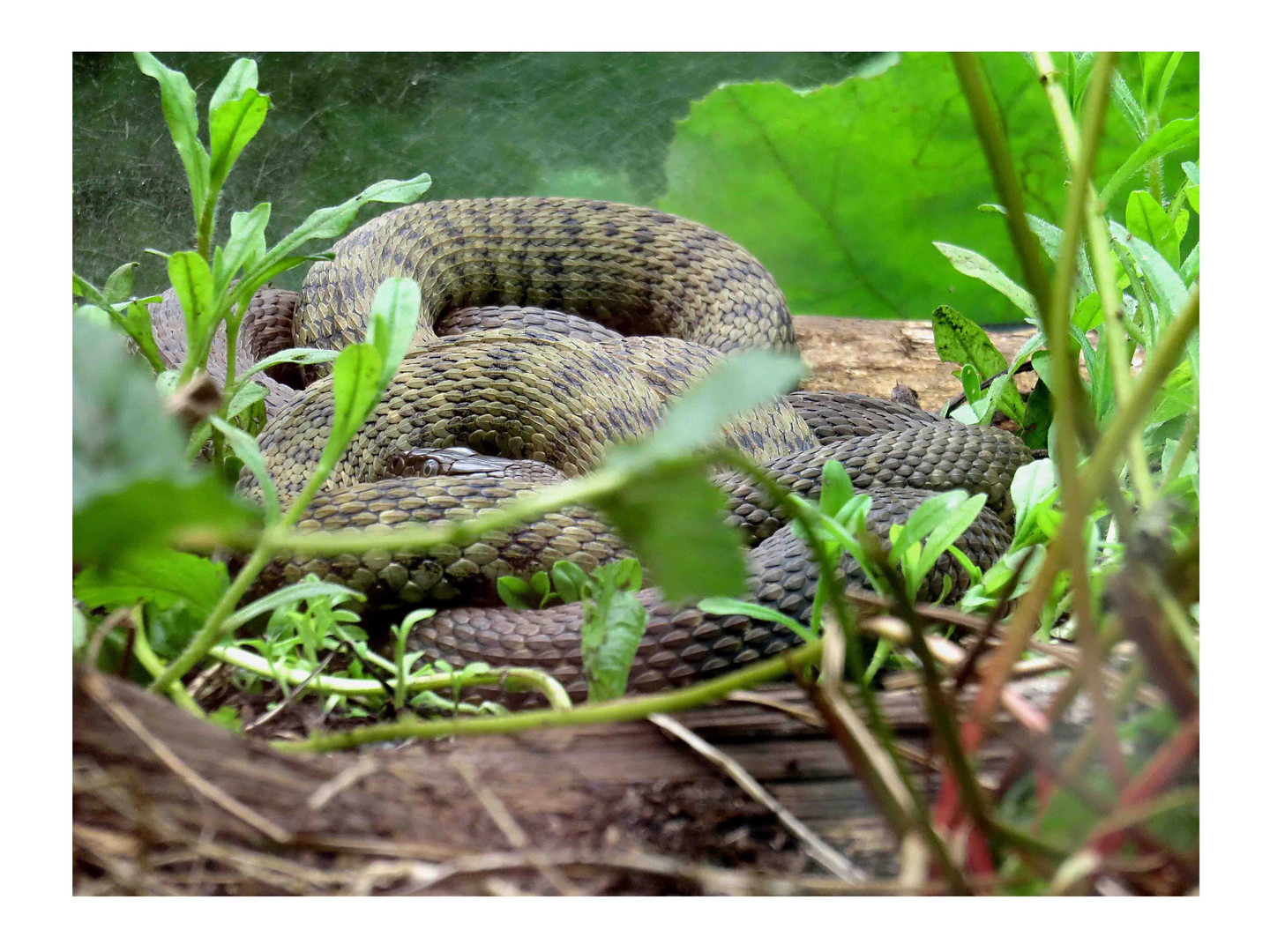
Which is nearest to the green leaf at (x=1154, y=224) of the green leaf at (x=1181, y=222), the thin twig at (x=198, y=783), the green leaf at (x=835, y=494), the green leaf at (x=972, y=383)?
the green leaf at (x=1181, y=222)

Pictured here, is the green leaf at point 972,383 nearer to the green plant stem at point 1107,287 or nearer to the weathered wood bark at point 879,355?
the weathered wood bark at point 879,355

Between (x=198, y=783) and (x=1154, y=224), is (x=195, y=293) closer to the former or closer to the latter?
(x=198, y=783)

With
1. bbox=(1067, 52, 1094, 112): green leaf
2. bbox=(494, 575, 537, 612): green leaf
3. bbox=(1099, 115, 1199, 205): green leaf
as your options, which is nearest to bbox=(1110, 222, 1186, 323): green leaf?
bbox=(1099, 115, 1199, 205): green leaf

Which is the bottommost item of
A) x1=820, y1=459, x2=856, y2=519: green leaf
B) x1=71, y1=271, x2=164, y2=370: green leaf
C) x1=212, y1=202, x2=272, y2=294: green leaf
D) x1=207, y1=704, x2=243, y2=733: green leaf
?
x1=207, y1=704, x2=243, y2=733: green leaf

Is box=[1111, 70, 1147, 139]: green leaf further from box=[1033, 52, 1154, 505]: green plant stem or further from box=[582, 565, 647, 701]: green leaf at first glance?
box=[582, 565, 647, 701]: green leaf

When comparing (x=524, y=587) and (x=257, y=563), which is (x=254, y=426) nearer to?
(x=524, y=587)

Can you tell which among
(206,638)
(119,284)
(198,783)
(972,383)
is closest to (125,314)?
(119,284)
